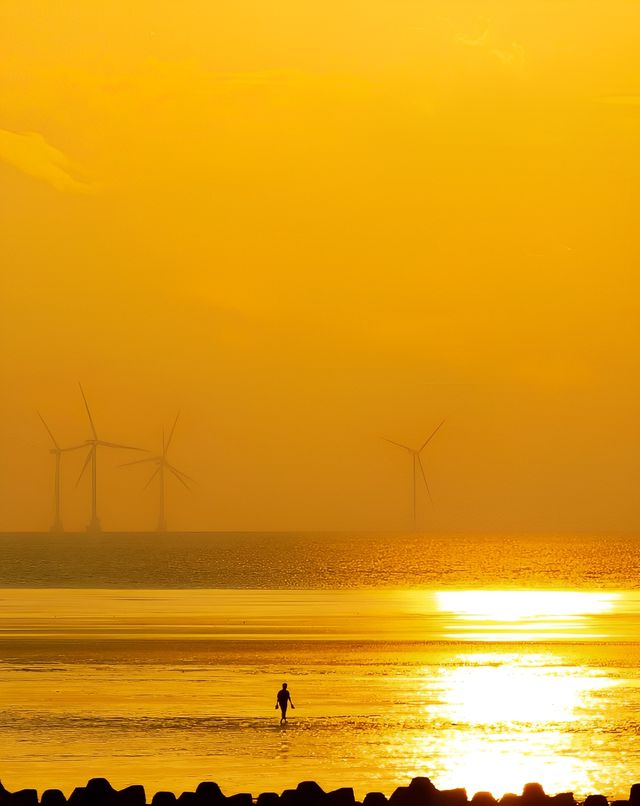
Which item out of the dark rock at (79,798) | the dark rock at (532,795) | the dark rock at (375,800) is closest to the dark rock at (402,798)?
the dark rock at (375,800)

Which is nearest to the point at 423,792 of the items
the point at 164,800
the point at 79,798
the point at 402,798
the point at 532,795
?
the point at 402,798

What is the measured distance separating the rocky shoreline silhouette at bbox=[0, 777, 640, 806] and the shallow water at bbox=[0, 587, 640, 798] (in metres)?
7.96

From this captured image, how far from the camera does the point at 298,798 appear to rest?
2406cm

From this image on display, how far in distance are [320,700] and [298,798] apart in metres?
26.6

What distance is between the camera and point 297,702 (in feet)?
162

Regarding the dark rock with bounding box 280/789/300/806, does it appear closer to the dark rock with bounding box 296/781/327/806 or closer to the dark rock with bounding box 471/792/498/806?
the dark rock with bounding box 296/781/327/806

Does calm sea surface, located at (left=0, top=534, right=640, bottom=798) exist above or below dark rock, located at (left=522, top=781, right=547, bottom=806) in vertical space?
above

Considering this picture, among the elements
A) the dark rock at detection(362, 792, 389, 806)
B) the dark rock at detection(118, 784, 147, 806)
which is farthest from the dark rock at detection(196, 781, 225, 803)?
the dark rock at detection(362, 792, 389, 806)

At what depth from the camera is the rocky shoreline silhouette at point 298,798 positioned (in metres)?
23.8

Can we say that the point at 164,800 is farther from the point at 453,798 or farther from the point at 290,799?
the point at 453,798

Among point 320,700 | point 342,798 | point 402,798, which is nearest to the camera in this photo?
point 342,798

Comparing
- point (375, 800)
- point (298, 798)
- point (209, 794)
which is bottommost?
point (375, 800)

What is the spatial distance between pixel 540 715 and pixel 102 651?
92.0 ft

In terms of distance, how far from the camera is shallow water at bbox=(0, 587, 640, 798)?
35500 millimetres
